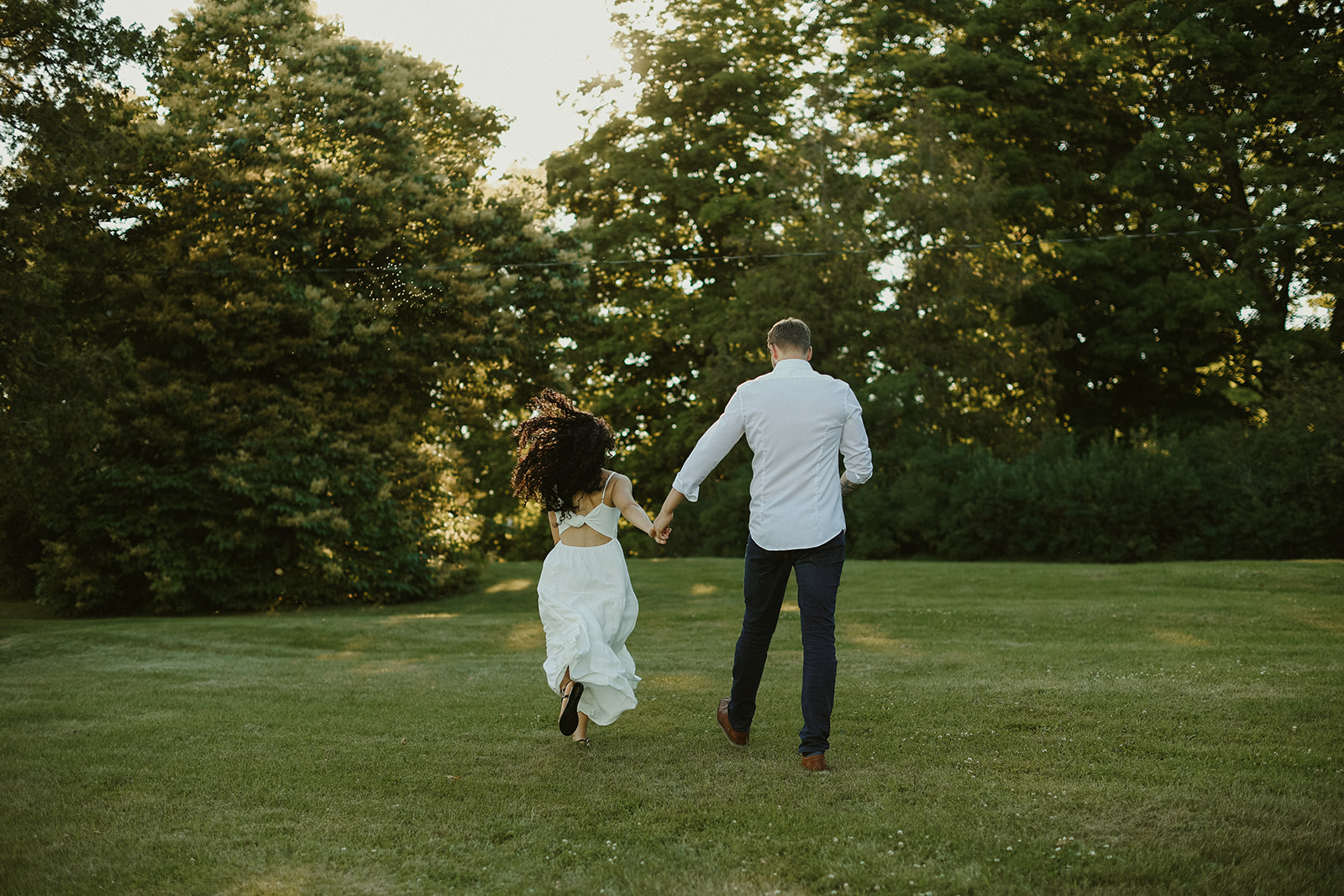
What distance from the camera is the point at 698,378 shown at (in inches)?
1236

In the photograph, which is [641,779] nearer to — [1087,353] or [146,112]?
[146,112]

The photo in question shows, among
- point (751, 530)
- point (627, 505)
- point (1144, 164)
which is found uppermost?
point (1144, 164)

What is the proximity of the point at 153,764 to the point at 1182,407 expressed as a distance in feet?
96.9

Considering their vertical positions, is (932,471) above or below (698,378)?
below

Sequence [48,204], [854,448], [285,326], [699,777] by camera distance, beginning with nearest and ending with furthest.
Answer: [699,777], [854,448], [48,204], [285,326]

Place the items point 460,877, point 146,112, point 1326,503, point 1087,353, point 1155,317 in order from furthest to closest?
1. point 1087,353
2. point 1155,317
3. point 1326,503
4. point 146,112
5. point 460,877

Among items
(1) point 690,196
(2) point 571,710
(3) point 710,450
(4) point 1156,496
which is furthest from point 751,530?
(1) point 690,196

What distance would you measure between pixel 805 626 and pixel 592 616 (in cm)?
130

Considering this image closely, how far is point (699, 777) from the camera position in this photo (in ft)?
17.7

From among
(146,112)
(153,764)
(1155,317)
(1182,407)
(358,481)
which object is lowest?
(153,764)

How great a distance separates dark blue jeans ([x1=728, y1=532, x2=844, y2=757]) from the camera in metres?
5.55

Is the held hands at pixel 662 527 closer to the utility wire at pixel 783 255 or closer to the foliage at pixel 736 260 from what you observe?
the utility wire at pixel 783 255

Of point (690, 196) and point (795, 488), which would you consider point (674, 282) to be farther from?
point (795, 488)

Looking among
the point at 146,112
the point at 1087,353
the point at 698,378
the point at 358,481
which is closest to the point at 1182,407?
the point at 1087,353
